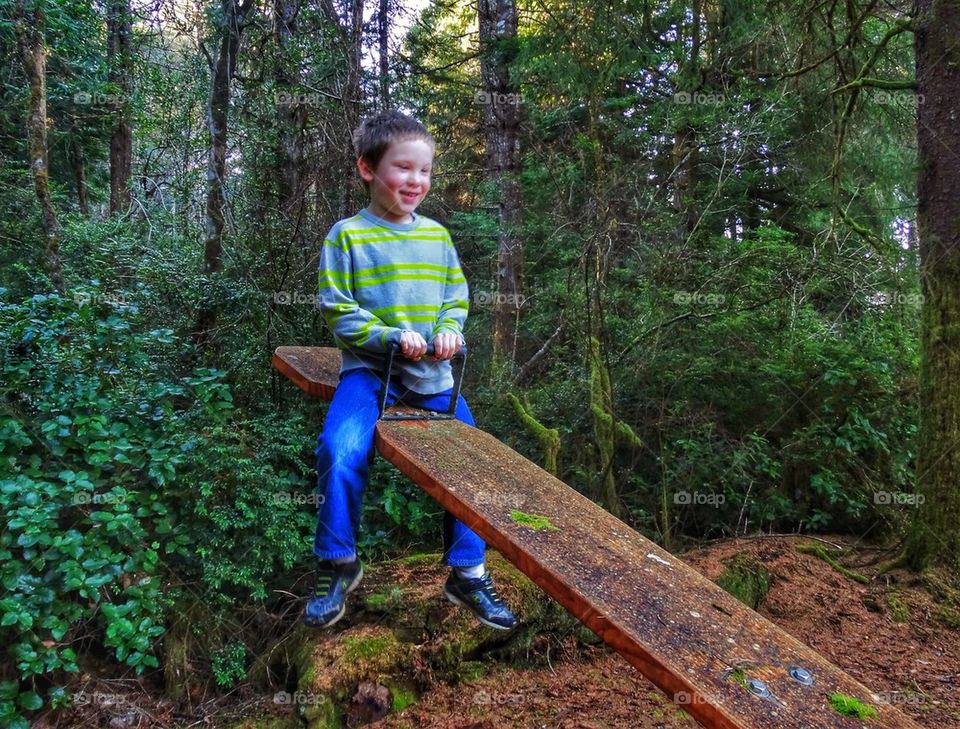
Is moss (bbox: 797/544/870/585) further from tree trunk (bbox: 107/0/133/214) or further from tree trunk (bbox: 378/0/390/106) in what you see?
tree trunk (bbox: 107/0/133/214)

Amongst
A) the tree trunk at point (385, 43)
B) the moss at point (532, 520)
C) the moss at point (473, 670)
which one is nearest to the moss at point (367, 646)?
the moss at point (473, 670)

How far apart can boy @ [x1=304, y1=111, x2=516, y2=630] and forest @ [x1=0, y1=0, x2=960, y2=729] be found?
101cm

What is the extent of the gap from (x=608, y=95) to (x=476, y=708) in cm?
547

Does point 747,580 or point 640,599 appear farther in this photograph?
point 747,580

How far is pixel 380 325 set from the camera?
2.32 metres

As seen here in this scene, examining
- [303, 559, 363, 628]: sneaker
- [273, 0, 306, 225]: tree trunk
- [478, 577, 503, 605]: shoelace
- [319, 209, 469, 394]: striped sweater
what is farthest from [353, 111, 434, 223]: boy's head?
[273, 0, 306, 225]: tree trunk

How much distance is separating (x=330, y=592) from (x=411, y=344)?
0.94m

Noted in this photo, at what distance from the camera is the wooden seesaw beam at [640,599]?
139 centimetres

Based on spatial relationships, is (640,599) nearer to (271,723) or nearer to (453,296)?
(453,296)

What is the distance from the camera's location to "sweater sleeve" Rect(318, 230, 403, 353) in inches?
89.6

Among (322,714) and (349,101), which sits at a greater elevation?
(349,101)

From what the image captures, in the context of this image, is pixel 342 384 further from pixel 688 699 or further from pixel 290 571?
pixel 290 571

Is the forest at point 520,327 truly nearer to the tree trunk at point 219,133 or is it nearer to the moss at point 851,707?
the tree trunk at point 219,133

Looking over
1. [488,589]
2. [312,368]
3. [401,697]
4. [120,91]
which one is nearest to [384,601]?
[401,697]
